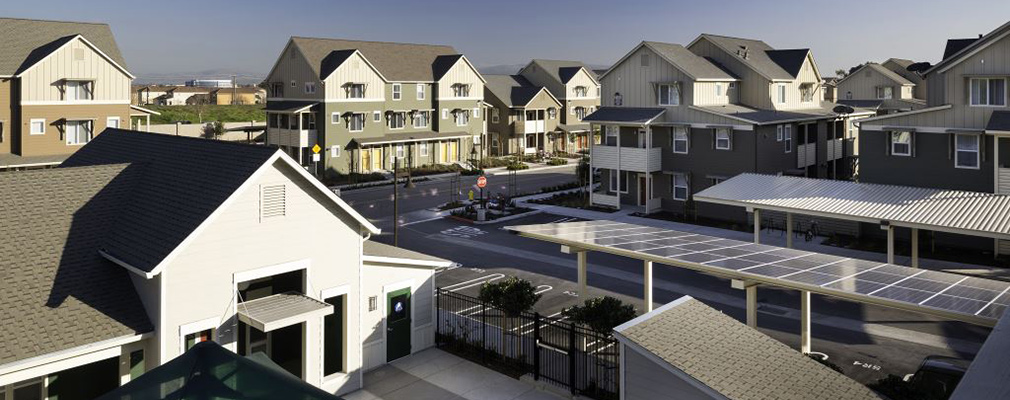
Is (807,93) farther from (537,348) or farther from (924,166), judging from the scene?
(537,348)

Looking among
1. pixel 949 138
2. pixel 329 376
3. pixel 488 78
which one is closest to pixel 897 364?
pixel 329 376

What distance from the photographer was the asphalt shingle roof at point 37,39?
48438mm

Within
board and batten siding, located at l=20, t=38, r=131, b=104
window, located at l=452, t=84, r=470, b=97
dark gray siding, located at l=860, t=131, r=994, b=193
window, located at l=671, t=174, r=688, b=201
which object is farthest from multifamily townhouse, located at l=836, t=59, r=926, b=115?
board and batten siding, located at l=20, t=38, r=131, b=104

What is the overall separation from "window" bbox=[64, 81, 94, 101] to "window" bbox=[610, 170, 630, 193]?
35.2m

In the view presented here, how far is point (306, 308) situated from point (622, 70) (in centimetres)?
3716

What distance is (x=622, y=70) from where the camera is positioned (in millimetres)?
51156

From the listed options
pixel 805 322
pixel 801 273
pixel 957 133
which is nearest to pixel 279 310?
pixel 801 273

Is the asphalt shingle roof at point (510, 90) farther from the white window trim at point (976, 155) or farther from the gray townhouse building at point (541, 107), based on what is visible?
the white window trim at point (976, 155)

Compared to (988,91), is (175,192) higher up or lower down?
lower down

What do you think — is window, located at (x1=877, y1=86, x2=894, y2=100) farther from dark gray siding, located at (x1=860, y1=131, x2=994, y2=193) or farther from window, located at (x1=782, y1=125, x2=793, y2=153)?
dark gray siding, located at (x1=860, y1=131, x2=994, y2=193)

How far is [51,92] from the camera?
4906 cm

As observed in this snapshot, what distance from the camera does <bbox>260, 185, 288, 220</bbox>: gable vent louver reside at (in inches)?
722

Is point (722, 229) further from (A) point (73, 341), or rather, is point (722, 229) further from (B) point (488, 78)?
(B) point (488, 78)

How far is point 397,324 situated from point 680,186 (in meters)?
29.6
